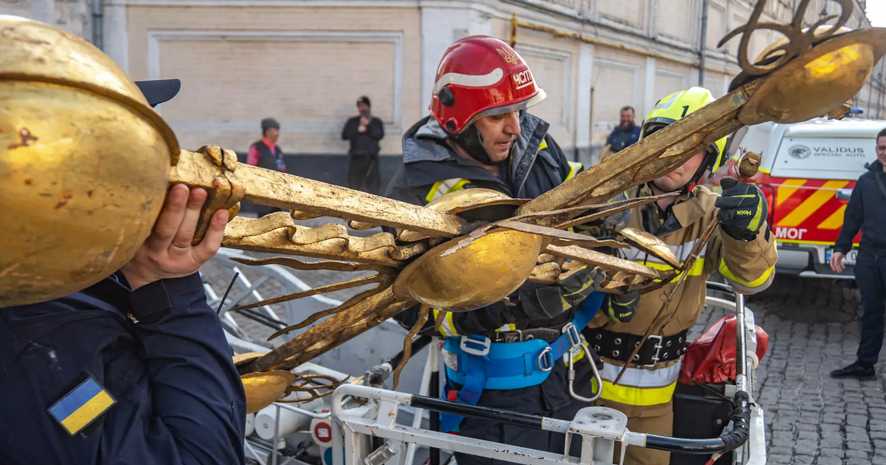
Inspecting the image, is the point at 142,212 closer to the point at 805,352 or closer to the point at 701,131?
the point at 701,131

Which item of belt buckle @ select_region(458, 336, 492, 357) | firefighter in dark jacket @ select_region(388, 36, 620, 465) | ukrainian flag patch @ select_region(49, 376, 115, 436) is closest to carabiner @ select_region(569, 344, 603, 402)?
firefighter in dark jacket @ select_region(388, 36, 620, 465)

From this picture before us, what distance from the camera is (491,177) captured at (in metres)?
2.62

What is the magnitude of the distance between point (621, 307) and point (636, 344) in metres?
0.24

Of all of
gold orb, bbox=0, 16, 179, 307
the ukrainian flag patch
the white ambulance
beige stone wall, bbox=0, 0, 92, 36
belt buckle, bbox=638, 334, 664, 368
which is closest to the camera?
gold orb, bbox=0, 16, 179, 307

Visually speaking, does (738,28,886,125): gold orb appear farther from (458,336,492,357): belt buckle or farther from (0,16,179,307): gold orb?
(458,336,492,357): belt buckle

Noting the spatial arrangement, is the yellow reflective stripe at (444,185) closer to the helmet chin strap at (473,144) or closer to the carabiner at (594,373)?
the helmet chin strap at (473,144)

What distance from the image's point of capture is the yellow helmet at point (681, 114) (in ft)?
9.36

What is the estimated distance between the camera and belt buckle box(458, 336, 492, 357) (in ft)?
8.92

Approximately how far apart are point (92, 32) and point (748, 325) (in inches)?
489

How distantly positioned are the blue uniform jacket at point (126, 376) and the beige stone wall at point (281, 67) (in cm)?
1206

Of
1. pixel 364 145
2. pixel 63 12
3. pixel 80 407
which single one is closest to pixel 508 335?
pixel 80 407

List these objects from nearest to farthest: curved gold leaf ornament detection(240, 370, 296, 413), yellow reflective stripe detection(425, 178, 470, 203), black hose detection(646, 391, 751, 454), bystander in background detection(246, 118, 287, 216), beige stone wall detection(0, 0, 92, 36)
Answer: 1. curved gold leaf ornament detection(240, 370, 296, 413)
2. black hose detection(646, 391, 751, 454)
3. yellow reflective stripe detection(425, 178, 470, 203)
4. bystander in background detection(246, 118, 287, 216)
5. beige stone wall detection(0, 0, 92, 36)

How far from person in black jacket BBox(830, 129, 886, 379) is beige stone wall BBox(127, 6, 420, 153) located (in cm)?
791

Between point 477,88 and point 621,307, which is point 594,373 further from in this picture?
point 477,88
